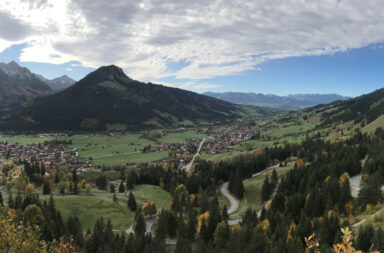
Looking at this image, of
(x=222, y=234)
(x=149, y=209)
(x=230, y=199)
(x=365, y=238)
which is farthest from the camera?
(x=230, y=199)

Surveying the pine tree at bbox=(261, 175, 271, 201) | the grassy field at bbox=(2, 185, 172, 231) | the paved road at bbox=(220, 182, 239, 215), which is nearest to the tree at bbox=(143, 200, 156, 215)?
the grassy field at bbox=(2, 185, 172, 231)

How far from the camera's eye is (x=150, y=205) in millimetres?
137625

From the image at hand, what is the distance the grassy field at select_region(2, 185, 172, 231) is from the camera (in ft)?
420

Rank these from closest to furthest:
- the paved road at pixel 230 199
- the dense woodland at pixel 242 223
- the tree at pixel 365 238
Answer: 1. the tree at pixel 365 238
2. the dense woodland at pixel 242 223
3. the paved road at pixel 230 199

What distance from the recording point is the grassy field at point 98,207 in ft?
420

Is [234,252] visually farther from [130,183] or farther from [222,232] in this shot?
[130,183]

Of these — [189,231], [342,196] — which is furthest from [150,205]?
[342,196]

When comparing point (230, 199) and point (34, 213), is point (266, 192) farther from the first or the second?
point (34, 213)

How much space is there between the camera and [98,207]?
5571 inches

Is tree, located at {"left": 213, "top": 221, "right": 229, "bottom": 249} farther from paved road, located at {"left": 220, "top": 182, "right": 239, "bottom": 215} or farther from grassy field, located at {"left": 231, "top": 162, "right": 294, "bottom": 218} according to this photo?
paved road, located at {"left": 220, "top": 182, "right": 239, "bottom": 215}

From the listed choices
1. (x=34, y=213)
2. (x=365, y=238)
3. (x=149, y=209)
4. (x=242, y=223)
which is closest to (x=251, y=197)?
(x=242, y=223)

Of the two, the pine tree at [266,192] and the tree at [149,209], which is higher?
the pine tree at [266,192]

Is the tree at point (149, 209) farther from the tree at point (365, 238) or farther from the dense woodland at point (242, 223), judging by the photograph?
the tree at point (365, 238)

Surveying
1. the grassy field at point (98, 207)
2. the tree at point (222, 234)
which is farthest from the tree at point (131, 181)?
the tree at point (222, 234)
